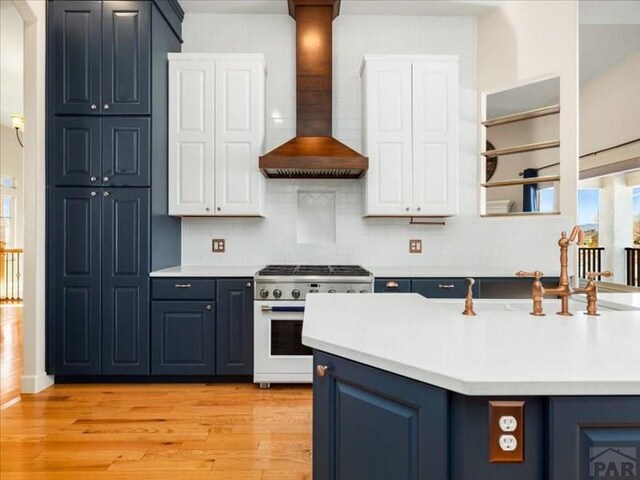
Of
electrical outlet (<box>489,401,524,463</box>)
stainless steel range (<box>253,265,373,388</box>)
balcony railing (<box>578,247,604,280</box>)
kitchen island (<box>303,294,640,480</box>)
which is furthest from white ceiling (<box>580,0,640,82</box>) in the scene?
electrical outlet (<box>489,401,524,463</box>)

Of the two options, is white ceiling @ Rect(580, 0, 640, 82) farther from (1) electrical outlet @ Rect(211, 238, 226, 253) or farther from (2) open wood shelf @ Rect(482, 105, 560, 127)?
(1) electrical outlet @ Rect(211, 238, 226, 253)

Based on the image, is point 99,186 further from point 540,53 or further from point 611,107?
point 611,107

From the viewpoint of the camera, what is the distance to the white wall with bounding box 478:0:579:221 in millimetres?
3438

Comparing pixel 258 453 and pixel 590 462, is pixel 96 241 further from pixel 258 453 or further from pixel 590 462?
pixel 590 462

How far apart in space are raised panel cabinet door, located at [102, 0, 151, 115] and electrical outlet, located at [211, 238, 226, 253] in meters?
1.24

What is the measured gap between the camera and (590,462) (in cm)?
89

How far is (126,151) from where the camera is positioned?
3178 mm

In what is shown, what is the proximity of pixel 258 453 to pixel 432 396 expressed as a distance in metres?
1.61

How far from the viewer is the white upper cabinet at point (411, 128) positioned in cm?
350

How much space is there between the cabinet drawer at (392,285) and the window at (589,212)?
4.85ft

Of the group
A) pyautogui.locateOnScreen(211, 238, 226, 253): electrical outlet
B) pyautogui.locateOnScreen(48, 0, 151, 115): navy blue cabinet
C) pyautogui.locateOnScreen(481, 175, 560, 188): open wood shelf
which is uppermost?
pyautogui.locateOnScreen(48, 0, 151, 115): navy blue cabinet

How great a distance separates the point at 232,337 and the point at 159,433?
0.88 metres

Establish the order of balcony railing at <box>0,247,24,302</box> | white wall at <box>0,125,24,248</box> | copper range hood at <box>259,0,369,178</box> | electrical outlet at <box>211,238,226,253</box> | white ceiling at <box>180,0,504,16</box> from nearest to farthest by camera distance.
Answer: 1. copper range hood at <box>259,0,369,178</box>
2. white ceiling at <box>180,0,504,16</box>
3. electrical outlet at <box>211,238,226,253</box>
4. balcony railing at <box>0,247,24,302</box>
5. white wall at <box>0,125,24,248</box>

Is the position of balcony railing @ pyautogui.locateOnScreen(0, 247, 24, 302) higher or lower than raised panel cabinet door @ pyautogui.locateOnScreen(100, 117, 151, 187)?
lower
